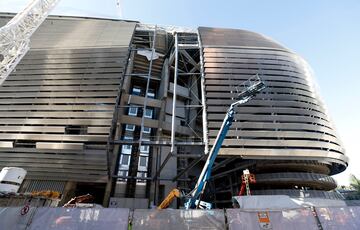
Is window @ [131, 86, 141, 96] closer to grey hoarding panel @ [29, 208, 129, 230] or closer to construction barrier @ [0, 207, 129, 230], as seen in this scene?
construction barrier @ [0, 207, 129, 230]

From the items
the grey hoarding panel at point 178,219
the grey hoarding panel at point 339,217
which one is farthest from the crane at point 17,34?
the grey hoarding panel at point 339,217

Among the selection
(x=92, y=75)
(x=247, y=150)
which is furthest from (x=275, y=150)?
(x=92, y=75)

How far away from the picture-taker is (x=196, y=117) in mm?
33281

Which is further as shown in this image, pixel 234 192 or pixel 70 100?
pixel 234 192

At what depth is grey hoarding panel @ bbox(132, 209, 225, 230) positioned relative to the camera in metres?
8.49

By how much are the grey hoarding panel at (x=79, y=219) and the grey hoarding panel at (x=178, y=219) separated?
642mm

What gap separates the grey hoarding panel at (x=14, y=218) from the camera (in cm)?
851

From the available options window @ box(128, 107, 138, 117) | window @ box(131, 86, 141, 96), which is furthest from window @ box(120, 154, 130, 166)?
window @ box(131, 86, 141, 96)

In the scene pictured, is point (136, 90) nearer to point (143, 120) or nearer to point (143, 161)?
point (143, 120)

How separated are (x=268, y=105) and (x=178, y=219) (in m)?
20.8

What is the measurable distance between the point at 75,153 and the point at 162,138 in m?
12.2

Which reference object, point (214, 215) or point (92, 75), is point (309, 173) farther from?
point (92, 75)

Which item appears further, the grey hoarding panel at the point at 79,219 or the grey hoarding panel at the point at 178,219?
the grey hoarding panel at the point at 178,219

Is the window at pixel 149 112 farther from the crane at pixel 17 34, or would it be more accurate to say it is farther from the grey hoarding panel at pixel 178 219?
the grey hoarding panel at pixel 178 219
